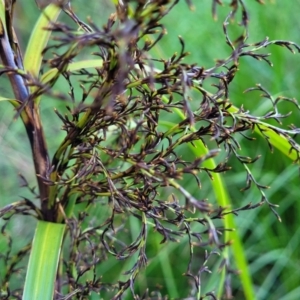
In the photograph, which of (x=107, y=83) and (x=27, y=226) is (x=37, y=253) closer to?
(x=107, y=83)

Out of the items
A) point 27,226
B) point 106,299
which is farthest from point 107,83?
point 27,226

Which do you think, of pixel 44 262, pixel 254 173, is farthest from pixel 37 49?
pixel 254 173

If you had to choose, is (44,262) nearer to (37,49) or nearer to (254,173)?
(37,49)

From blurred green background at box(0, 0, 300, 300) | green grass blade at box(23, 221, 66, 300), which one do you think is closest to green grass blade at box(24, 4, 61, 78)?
green grass blade at box(23, 221, 66, 300)

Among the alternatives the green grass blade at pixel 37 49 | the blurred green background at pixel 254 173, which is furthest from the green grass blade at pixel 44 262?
the blurred green background at pixel 254 173

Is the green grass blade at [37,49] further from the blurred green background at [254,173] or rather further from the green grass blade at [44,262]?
the blurred green background at [254,173]

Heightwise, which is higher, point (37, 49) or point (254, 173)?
point (37, 49)
